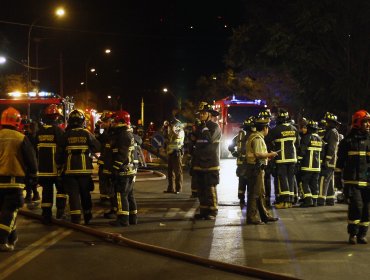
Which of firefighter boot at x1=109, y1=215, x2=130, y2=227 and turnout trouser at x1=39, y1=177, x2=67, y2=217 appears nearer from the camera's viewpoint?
firefighter boot at x1=109, y1=215, x2=130, y2=227

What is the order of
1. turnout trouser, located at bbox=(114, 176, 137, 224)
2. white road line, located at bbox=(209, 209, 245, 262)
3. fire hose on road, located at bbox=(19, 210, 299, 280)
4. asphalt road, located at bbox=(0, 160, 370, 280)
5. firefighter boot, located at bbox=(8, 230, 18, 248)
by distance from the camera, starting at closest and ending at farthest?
fire hose on road, located at bbox=(19, 210, 299, 280) → asphalt road, located at bbox=(0, 160, 370, 280) → white road line, located at bbox=(209, 209, 245, 262) → firefighter boot, located at bbox=(8, 230, 18, 248) → turnout trouser, located at bbox=(114, 176, 137, 224)

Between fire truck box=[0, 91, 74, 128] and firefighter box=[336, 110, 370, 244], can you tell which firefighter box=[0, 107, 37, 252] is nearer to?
firefighter box=[336, 110, 370, 244]

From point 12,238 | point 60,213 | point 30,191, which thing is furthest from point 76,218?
point 30,191

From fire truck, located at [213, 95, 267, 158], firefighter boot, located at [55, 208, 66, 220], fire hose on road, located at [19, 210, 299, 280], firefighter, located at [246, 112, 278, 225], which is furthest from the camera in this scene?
fire truck, located at [213, 95, 267, 158]

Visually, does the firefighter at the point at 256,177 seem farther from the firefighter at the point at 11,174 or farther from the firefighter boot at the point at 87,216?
the firefighter at the point at 11,174

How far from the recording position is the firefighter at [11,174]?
27.5ft

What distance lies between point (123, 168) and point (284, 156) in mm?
3682

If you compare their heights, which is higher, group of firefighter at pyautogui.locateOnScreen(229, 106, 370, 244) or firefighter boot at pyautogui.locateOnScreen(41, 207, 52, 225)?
group of firefighter at pyautogui.locateOnScreen(229, 106, 370, 244)

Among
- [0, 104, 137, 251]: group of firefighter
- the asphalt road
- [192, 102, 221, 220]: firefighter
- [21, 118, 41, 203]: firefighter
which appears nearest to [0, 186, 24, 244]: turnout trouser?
the asphalt road

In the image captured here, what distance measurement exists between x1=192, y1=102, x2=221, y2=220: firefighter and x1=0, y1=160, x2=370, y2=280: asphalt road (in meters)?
0.33

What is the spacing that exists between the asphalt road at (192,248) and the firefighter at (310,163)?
628 millimetres

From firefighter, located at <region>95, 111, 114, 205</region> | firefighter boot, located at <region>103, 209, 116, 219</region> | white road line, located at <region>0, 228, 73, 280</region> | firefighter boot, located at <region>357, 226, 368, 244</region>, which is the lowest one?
white road line, located at <region>0, 228, 73, 280</region>

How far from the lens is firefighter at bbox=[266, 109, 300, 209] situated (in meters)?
12.2

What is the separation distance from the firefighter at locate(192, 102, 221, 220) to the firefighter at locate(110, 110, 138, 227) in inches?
50.1
